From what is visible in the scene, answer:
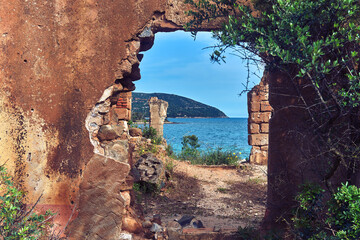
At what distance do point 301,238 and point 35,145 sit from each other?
306 cm

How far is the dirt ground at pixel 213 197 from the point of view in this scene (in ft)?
18.6

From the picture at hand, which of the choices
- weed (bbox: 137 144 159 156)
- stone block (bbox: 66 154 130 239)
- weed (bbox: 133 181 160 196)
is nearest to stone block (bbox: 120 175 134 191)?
stone block (bbox: 66 154 130 239)

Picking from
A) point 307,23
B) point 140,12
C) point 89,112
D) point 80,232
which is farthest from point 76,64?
point 307,23

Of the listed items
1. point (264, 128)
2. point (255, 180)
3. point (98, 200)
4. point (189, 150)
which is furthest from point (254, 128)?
point (98, 200)

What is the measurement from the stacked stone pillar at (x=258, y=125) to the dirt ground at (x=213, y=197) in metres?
0.74

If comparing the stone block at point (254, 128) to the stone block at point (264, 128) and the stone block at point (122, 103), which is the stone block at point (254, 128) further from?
the stone block at point (122, 103)

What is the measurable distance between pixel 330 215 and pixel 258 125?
7864 mm

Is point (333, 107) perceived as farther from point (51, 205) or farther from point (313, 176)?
point (51, 205)

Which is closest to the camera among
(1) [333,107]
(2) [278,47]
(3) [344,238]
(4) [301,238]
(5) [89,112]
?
(3) [344,238]

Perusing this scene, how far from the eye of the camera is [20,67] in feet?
11.8

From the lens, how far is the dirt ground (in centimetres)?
568

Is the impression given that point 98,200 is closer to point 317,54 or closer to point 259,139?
point 317,54

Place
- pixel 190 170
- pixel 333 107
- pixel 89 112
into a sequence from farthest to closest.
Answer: pixel 190 170
pixel 89 112
pixel 333 107

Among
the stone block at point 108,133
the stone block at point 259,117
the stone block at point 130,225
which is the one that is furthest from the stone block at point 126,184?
the stone block at point 259,117
